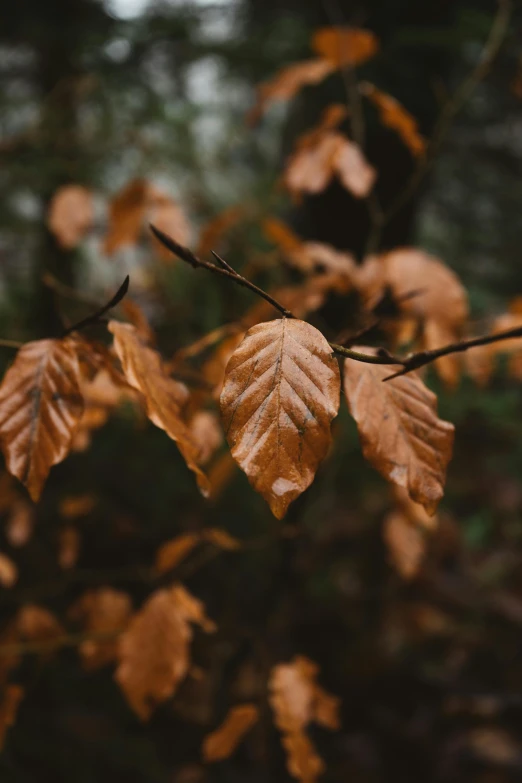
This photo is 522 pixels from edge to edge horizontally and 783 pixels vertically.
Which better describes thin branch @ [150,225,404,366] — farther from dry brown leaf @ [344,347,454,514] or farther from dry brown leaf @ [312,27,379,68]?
dry brown leaf @ [312,27,379,68]

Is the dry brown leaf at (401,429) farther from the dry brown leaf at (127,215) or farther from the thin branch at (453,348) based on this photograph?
the dry brown leaf at (127,215)

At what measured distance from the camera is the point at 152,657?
1020 mm

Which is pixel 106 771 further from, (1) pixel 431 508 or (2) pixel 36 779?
(1) pixel 431 508

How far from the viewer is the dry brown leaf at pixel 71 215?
162cm

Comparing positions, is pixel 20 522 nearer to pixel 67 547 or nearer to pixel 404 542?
pixel 67 547

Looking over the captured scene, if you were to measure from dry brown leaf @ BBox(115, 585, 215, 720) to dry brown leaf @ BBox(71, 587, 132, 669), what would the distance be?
0.68ft

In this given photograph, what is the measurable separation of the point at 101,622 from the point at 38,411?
1.04 metres

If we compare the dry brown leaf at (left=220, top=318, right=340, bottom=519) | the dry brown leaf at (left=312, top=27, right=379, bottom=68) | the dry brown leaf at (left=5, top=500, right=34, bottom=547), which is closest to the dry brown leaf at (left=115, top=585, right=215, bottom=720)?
the dry brown leaf at (left=220, top=318, right=340, bottom=519)

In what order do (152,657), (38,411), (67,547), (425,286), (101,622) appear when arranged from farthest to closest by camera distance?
(67,547) < (101,622) < (425,286) < (152,657) < (38,411)

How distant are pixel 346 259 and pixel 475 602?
212 centimetres

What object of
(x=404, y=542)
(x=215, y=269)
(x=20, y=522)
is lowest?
(x=404, y=542)

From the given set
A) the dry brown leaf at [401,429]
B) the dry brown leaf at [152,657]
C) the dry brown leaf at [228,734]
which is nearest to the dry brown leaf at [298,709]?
the dry brown leaf at [228,734]

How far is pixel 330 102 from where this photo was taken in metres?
1.83

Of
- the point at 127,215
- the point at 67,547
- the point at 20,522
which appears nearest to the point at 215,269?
the point at 127,215
